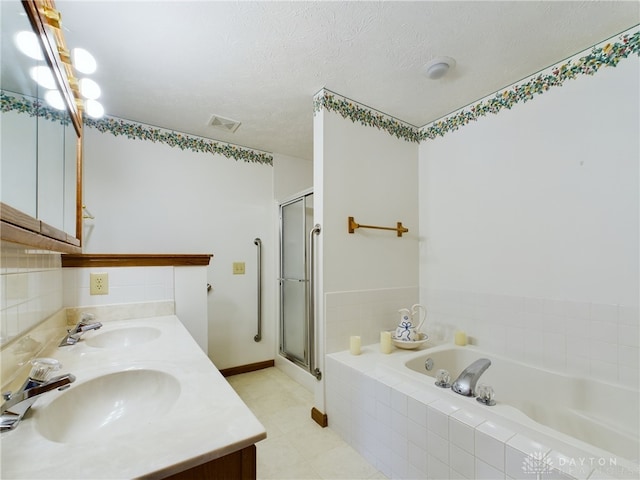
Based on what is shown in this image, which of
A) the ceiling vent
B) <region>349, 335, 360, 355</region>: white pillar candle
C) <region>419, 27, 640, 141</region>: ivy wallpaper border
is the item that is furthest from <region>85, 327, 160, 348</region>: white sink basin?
<region>419, 27, 640, 141</region>: ivy wallpaper border

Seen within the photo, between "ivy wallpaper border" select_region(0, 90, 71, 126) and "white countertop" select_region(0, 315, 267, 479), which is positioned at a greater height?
"ivy wallpaper border" select_region(0, 90, 71, 126)

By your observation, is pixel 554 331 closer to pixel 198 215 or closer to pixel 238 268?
pixel 238 268

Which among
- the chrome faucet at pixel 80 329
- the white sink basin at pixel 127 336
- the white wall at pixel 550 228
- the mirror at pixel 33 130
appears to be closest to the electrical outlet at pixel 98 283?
the chrome faucet at pixel 80 329

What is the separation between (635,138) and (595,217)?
16.4 inches

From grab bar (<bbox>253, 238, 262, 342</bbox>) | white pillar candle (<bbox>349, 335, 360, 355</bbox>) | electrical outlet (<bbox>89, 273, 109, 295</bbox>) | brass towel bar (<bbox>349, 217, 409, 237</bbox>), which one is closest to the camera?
Result: electrical outlet (<bbox>89, 273, 109, 295</bbox>)

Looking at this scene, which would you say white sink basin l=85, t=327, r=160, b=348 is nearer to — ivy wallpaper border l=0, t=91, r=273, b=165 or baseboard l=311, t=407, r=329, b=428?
baseboard l=311, t=407, r=329, b=428

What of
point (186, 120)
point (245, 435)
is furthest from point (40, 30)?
point (186, 120)

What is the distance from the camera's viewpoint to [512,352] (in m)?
1.91

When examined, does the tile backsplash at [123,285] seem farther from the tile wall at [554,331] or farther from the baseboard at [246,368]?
the tile wall at [554,331]

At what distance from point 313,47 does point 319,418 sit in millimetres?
2301

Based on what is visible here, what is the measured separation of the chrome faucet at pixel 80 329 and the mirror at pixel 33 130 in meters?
0.43

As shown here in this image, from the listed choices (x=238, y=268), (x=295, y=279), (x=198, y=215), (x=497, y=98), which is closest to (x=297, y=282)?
(x=295, y=279)

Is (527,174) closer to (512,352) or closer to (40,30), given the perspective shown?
(512,352)

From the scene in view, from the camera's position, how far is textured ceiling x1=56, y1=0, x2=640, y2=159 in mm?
1370
